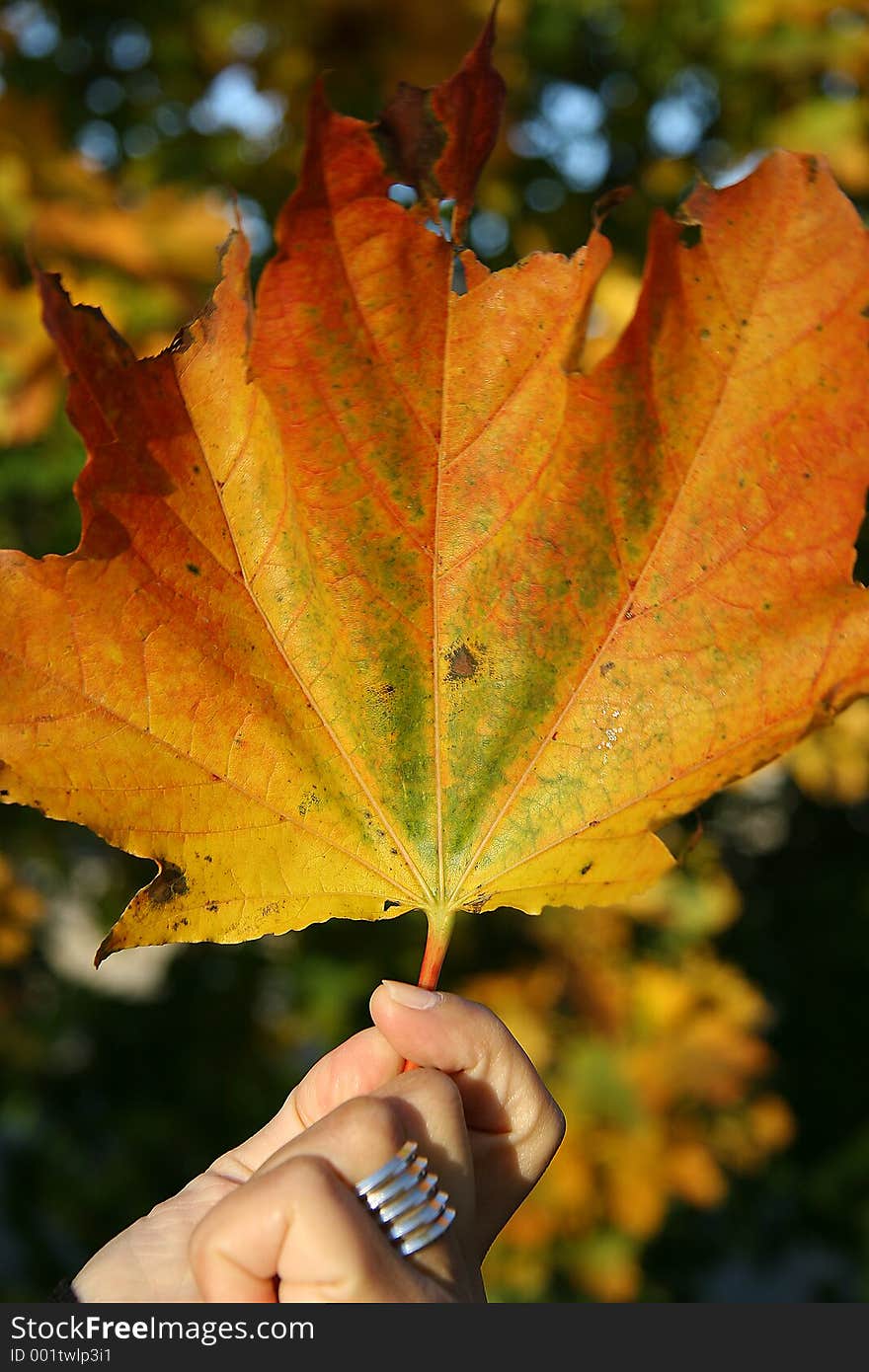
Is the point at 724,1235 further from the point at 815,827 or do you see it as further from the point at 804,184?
the point at 804,184

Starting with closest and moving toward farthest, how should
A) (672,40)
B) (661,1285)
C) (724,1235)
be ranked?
(672,40)
(661,1285)
(724,1235)

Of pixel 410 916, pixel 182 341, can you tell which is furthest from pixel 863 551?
pixel 410 916

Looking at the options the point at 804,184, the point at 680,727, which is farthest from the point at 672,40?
the point at 680,727

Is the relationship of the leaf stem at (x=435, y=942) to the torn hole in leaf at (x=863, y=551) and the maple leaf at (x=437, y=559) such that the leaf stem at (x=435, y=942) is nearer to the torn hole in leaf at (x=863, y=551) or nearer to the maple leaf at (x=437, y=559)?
the maple leaf at (x=437, y=559)

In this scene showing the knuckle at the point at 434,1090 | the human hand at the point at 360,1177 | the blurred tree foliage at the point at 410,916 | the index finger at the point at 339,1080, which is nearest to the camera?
the human hand at the point at 360,1177

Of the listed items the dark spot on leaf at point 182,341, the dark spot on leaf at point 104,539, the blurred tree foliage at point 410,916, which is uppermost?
the dark spot on leaf at point 182,341

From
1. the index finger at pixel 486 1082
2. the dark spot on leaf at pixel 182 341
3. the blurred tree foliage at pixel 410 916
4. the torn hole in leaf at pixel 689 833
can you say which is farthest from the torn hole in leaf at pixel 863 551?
the dark spot on leaf at pixel 182 341

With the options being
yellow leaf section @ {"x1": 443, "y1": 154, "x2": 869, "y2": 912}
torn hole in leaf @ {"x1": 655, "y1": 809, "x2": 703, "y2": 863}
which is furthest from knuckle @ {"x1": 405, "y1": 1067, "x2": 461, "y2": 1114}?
torn hole in leaf @ {"x1": 655, "y1": 809, "x2": 703, "y2": 863}
